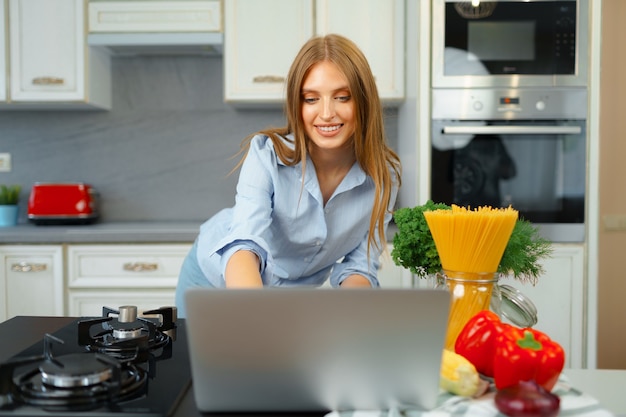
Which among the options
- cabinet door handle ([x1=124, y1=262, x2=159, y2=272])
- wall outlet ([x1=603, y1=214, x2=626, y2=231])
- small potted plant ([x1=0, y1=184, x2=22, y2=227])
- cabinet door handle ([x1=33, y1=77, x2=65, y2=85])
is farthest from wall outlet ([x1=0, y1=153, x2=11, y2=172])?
wall outlet ([x1=603, y1=214, x2=626, y2=231])

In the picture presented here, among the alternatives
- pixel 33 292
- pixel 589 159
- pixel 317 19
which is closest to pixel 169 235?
pixel 33 292

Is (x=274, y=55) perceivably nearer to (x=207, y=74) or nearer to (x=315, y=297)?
(x=207, y=74)

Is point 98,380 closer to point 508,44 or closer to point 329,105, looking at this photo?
point 329,105

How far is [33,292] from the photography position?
104 inches

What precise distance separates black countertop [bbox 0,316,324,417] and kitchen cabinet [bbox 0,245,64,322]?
59.1 inches

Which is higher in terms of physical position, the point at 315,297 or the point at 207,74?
the point at 207,74

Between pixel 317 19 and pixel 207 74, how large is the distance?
72cm

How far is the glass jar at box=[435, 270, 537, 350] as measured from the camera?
0.86 m

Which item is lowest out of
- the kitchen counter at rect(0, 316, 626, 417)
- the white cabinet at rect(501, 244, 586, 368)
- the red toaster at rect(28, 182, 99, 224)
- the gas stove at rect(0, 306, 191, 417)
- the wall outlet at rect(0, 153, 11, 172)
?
the white cabinet at rect(501, 244, 586, 368)

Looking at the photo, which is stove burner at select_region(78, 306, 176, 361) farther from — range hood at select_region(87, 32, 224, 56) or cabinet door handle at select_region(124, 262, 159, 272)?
range hood at select_region(87, 32, 224, 56)

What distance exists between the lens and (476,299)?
2.88 feet

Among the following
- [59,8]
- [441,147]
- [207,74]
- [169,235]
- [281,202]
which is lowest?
[169,235]

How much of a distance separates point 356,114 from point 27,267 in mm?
1860

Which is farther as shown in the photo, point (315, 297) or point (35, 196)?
point (35, 196)
